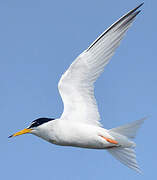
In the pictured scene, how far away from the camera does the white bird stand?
286 inches

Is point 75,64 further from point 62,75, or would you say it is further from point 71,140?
point 71,140

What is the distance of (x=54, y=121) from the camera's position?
7.37 m

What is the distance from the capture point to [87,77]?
8031 millimetres

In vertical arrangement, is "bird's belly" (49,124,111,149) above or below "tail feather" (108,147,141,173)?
above

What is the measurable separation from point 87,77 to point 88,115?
790 mm

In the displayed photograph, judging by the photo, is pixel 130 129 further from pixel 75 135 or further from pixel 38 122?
pixel 38 122

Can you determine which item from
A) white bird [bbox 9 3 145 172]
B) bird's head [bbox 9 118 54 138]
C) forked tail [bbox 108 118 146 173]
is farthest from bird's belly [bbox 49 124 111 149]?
bird's head [bbox 9 118 54 138]

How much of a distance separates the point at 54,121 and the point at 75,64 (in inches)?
55.4

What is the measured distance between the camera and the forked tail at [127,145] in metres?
7.47

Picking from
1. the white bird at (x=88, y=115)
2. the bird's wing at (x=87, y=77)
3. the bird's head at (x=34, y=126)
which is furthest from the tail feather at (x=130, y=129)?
the bird's head at (x=34, y=126)

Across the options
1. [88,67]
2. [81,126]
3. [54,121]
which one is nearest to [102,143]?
[81,126]

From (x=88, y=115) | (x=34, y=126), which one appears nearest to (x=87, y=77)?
(x=88, y=115)

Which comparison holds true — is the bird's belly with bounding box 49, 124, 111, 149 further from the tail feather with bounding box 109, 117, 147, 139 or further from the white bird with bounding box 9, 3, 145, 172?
the tail feather with bounding box 109, 117, 147, 139

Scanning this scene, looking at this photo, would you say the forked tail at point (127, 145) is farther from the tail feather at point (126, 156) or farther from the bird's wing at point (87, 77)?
the bird's wing at point (87, 77)
